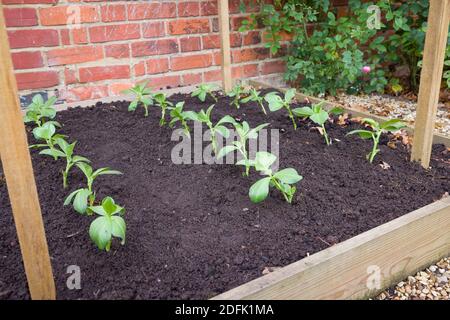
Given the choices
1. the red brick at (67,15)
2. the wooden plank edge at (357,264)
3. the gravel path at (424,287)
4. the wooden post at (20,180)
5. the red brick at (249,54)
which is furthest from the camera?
the red brick at (249,54)

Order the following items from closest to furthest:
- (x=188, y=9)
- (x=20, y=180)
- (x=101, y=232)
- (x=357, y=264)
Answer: (x=20, y=180)
(x=101, y=232)
(x=357, y=264)
(x=188, y=9)

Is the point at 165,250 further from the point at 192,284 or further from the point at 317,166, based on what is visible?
the point at 317,166

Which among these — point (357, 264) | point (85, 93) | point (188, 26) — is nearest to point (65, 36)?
point (85, 93)

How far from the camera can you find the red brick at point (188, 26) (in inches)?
103

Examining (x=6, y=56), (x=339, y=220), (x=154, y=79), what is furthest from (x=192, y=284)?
(x=154, y=79)

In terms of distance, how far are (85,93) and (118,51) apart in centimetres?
32

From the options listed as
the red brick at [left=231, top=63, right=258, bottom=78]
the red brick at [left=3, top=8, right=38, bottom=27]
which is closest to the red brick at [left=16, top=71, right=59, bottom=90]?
the red brick at [left=3, top=8, right=38, bottom=27]

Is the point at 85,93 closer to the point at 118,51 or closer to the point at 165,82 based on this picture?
the point at 118,51

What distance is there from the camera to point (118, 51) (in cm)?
250

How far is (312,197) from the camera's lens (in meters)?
1.42

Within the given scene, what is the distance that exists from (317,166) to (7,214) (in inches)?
44.0

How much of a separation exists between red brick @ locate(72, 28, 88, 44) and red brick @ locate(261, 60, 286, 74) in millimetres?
1275

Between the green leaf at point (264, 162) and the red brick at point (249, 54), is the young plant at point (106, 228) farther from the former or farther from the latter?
the red brick at point (249, 54)

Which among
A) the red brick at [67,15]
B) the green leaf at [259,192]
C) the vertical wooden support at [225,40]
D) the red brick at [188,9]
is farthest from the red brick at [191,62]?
the green leaf at [259,192]
